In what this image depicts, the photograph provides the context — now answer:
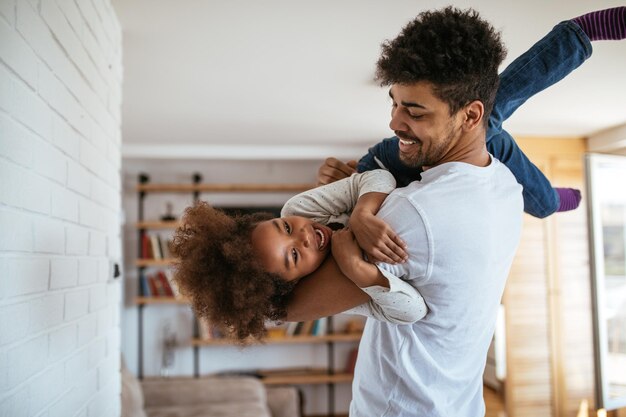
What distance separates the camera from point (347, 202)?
1.32m

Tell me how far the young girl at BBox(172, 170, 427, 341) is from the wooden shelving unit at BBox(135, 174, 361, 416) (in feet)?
13.2

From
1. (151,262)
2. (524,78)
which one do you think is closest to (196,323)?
(151,262)

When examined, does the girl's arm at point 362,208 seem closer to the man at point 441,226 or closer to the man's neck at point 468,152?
the man at point 441,226

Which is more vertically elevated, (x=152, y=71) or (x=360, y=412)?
(x=152, y=71)

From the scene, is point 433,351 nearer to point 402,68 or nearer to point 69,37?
point 402,68

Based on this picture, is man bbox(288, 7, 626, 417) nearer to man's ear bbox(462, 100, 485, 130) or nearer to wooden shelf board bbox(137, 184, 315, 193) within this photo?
man's ear bbox(462, 100, 485, 130)

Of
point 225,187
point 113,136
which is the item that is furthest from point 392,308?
point 225,187

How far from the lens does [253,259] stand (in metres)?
1.18

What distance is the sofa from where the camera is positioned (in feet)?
13.1

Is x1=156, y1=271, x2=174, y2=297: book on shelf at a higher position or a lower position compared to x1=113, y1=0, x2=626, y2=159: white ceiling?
lower

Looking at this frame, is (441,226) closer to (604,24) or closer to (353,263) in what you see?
(353,263)

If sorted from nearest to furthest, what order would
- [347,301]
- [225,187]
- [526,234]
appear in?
[347,301] < [526,234] < [225,187]

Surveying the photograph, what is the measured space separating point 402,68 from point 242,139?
3.81 m

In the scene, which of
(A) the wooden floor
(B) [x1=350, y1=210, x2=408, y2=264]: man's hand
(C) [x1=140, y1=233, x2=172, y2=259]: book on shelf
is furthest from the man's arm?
(C) [x1=140, y1=233, x2=172, y2=259]: book on shelf
